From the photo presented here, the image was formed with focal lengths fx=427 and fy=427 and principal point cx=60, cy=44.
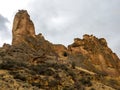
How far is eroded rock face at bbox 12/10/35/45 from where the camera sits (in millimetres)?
113750

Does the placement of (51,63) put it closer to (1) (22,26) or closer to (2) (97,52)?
(1) (22,26)

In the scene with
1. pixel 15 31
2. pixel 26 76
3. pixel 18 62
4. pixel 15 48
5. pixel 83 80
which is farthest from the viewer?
pixel 15 31

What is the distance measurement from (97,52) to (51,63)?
4293cm

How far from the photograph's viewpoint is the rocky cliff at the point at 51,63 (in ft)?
227

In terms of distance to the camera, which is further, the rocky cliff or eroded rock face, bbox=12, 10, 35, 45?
eroded rock face, bbox=12, 10, 35, 45

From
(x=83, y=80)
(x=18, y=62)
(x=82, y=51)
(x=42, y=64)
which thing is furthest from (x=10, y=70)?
(x=82, y=51)

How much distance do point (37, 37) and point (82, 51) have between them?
14.6m

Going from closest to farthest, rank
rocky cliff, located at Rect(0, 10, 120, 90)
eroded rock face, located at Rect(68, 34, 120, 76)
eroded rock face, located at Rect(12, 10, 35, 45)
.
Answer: rocky cliff, located at Rect(0, 10, 120, 90) → eroded rock face, located at Rect(12, 10, 35, 45) → eroded rock face, located at Rect(68, 34, 120, 76)

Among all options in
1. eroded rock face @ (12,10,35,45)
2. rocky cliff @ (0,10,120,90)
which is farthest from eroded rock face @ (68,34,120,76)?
eroded rock face @ (12,10,35,45)

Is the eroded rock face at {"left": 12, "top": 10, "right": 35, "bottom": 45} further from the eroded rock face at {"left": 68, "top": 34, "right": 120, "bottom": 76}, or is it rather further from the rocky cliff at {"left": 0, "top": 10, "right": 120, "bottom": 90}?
the eroded rock face at {"left": 68, "top": 34, "right": 120, "bottom": 76}

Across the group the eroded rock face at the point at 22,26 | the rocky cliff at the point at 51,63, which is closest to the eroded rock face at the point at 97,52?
the rocky cliff at the point at 51,63

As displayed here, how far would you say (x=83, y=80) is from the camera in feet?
266

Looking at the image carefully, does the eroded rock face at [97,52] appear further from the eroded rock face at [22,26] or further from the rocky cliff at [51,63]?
the eroded rock face at [22,26]

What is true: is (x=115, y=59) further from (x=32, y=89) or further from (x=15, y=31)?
(x=32, y=89)
